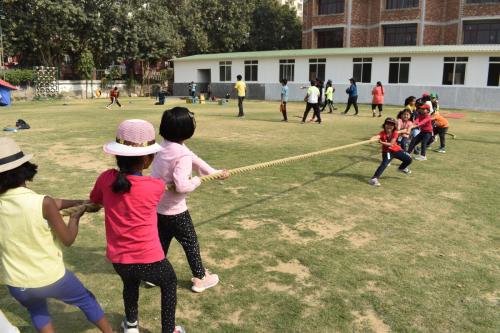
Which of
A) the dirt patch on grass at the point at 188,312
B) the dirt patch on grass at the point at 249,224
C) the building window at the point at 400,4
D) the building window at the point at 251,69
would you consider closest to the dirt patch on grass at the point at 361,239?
the dirt patch on grass at the point at 249,224

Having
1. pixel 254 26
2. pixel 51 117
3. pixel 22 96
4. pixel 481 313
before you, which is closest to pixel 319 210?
pixel 481 313

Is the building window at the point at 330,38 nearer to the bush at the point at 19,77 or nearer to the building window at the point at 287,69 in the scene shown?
the building window at the point at 287,69

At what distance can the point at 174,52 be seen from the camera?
44.5 meters

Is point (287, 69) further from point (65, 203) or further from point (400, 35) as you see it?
point (65, 203)

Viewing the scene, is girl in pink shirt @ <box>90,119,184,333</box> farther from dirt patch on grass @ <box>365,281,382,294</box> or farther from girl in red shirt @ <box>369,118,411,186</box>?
girl in red shirt @ <box>369,118,411,186</box>

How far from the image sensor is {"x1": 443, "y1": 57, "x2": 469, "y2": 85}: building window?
26281 millimetres

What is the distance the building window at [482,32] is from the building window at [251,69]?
17.9m

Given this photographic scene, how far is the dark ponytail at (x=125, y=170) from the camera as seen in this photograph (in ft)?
8.80

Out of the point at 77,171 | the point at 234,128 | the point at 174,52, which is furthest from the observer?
the point at 174,52

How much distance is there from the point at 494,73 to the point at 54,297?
28130 millimetres

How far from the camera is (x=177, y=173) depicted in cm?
343

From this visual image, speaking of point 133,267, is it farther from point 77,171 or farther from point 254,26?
point 254,26

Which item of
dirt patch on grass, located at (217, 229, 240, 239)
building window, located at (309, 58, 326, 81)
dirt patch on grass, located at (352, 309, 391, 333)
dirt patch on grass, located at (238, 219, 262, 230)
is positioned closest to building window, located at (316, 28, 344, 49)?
building window, located at (309, 58, 326, 81)

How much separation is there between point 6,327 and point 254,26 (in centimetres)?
5039
